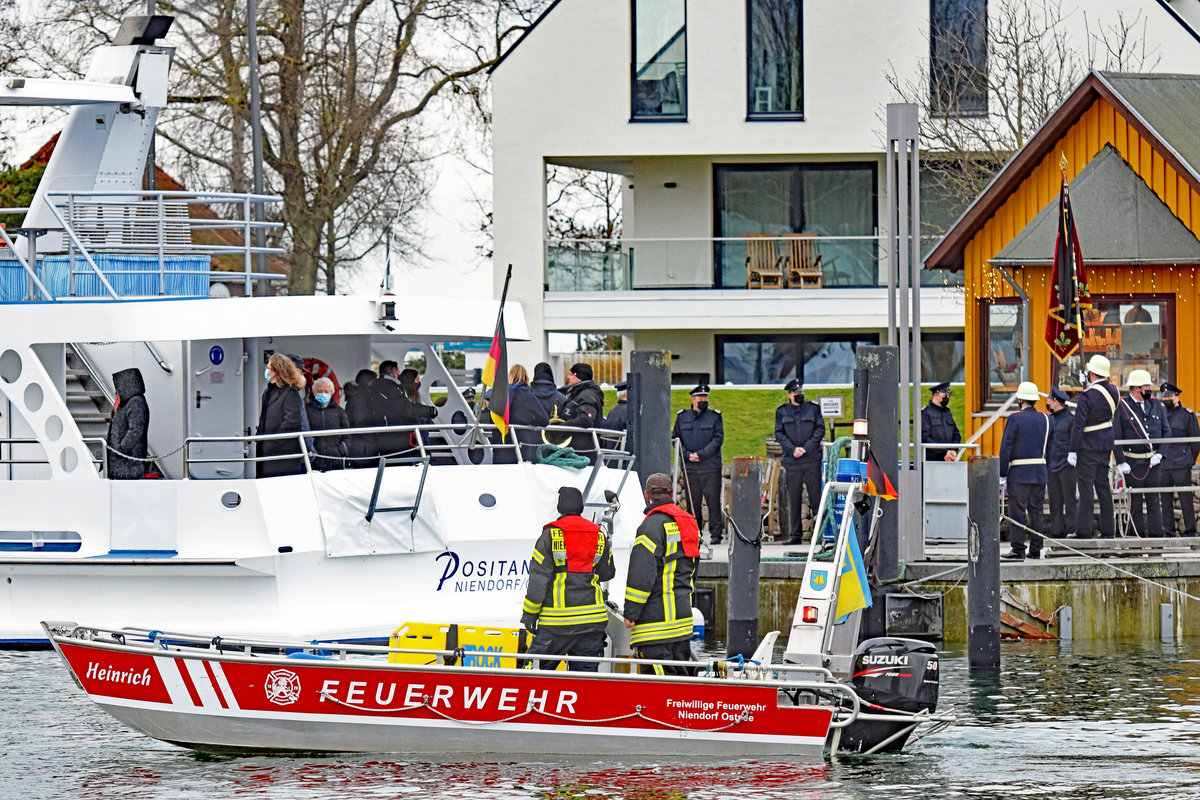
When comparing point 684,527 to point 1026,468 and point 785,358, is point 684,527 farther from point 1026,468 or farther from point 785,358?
point 785,358

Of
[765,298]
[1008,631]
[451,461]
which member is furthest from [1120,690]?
[765,298]

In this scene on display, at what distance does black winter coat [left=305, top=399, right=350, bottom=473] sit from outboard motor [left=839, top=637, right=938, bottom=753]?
5.35 metres

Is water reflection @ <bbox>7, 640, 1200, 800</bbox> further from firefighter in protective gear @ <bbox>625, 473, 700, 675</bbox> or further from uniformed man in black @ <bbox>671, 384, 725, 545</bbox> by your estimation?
uniformed man in black @ <bbox>671, 384, 725, 545</bbox>

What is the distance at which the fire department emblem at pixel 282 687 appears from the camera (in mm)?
13641

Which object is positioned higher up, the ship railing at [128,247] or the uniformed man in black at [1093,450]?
the ship railing at [128,247]

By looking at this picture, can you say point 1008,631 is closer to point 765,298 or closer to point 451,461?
point 451,461

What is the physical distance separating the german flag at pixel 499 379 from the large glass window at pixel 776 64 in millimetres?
20204

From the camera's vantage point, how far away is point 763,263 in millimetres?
35844

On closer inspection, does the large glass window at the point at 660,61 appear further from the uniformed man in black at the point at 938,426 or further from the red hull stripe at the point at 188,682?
the red hull stripe at the point at 188,682

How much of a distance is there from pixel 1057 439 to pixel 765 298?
631 inches

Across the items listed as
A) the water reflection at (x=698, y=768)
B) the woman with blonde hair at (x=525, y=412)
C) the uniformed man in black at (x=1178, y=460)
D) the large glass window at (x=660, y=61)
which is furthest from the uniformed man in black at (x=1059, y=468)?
the large glass window at (x=660, y=61)

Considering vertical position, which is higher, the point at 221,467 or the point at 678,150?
the point at 678,150

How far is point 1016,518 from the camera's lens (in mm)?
19812

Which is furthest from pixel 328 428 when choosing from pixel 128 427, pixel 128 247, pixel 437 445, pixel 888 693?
pixel 888 693
